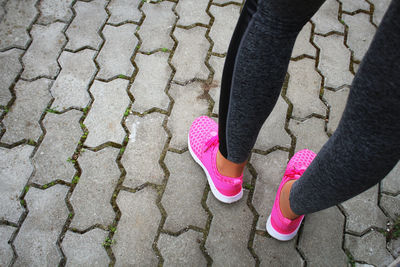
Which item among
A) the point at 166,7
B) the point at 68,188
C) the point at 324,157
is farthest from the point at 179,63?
the point at 324,157

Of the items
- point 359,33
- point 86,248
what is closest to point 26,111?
point 86,248

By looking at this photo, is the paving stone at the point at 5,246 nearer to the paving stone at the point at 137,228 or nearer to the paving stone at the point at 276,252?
the paving stone at the point at 137,228

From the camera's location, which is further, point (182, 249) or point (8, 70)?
point (8, 70)

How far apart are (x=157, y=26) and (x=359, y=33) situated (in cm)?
154

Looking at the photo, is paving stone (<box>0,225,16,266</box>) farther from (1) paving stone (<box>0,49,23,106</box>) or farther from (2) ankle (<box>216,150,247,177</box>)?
(2) ankle (<box>216,150,247,177</box>)

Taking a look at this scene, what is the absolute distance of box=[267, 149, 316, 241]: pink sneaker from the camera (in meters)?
1.49

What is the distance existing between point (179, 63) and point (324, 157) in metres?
1.47

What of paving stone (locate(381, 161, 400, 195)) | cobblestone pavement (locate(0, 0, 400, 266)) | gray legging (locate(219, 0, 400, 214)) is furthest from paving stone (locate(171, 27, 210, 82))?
paving stone (locate(381, 161, 400, 195))

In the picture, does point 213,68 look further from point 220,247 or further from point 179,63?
point 220,247

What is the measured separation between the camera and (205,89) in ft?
6.86

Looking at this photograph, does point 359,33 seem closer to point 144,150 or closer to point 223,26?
point 223,26

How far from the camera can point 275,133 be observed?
6.35ft

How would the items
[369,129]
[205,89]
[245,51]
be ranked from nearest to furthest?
1. [369,129]
2. [245,51]
3. [205,89]

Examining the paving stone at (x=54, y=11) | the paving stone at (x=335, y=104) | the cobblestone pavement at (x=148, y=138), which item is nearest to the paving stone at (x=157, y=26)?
the cobblestone pavement at (x=148, y=138)
